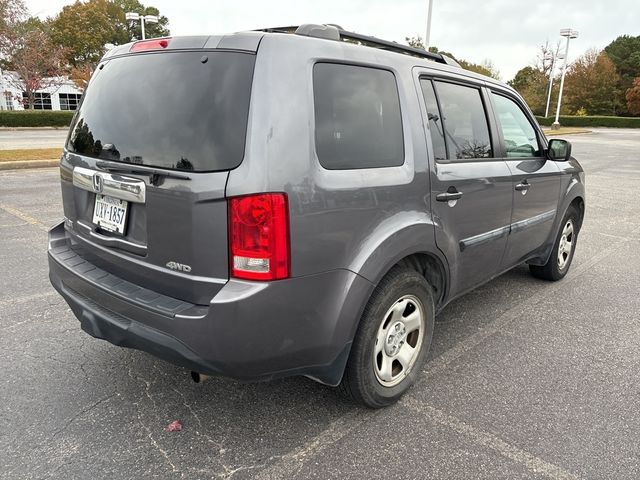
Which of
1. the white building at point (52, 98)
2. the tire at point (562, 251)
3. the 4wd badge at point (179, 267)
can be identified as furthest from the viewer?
the white building at point (52, 98)

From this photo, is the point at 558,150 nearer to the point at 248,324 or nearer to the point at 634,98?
the point at 248,324

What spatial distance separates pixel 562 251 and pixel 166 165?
4.05 m

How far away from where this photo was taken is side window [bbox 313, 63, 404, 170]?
7.34 feet

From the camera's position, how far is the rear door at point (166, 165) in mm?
2053

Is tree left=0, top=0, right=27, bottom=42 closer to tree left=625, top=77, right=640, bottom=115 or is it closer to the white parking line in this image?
the white parking line

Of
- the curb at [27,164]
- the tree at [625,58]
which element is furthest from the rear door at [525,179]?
the tree at [625,58]

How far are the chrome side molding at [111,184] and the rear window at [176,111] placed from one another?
9 cm

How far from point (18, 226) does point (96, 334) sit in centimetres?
469

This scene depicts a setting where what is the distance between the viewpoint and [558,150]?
423 cm

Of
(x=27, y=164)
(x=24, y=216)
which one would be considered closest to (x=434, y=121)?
(x=24, y=216)

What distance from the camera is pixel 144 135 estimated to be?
2.29 metres

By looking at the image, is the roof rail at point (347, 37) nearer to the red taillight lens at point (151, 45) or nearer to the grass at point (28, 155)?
the red taillight lens at point (151, 45)

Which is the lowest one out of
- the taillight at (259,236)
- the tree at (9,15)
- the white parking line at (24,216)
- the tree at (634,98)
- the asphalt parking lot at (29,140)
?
the white parking line at (24,216)

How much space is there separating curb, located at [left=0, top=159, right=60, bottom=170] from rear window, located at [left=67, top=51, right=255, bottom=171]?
10574 mm
